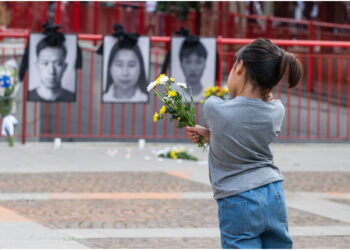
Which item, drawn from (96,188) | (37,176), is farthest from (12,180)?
(96,188)

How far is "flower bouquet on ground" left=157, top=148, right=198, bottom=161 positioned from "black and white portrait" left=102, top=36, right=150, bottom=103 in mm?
942

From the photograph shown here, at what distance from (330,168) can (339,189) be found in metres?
1.69

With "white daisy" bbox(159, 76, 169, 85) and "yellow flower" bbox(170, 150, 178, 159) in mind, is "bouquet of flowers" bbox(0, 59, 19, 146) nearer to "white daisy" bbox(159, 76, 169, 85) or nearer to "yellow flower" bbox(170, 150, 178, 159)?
"yellow flower" bbox(170, 150, 178, 159)

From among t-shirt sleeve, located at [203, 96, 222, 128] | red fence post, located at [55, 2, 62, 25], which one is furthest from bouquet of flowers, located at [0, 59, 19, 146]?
t-shirt sleeve, located at [203, 96, 222, 128]

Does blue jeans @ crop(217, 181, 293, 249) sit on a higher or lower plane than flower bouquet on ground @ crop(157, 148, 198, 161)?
higher

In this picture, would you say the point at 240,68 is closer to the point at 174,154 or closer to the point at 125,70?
the point at 174,154

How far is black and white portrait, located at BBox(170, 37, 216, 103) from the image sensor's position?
39.5ft

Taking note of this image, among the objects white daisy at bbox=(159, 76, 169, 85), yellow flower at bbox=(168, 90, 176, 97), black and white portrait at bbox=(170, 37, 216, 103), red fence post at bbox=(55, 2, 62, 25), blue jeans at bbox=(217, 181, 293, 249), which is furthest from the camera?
red fence post at bbox=(55, 2, 62, 25)

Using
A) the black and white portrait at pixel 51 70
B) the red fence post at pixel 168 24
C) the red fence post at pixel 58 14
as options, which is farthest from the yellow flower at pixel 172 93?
the red fence post at pixel 168 24

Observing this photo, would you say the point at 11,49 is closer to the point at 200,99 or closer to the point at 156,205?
the point at 200,99

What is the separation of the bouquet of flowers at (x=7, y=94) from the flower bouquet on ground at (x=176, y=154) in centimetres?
219

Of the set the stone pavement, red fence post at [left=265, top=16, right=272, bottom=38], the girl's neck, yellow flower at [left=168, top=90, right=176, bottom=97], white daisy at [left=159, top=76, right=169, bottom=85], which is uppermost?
red fence post at [left=265, top=16, right=272, bottom=38]

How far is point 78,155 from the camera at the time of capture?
37.9ft

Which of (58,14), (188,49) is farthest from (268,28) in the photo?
(188,49)
